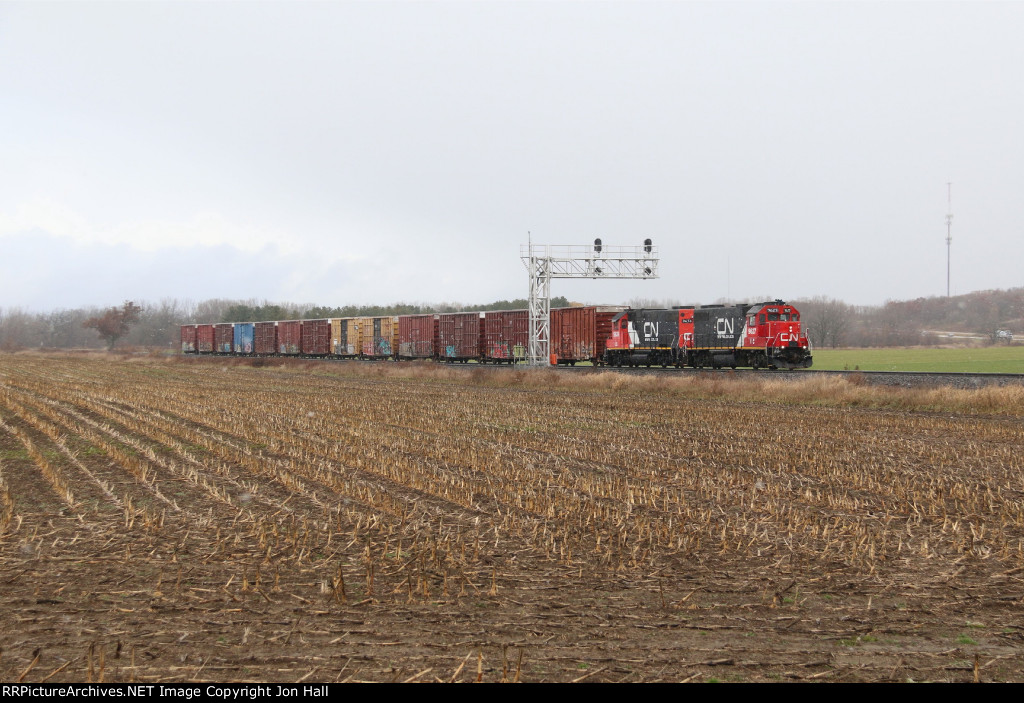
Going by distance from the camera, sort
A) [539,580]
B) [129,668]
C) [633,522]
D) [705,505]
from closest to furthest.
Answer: [129,668]
[539,580]
[633,522]
[705,505]

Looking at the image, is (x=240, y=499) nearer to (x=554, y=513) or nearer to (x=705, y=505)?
(x=554, y=513)

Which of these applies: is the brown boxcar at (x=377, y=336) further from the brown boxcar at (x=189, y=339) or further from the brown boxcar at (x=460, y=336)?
the brown boxcar at (x=189, y=339)

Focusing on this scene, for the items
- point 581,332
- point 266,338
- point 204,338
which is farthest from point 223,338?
point 581,332

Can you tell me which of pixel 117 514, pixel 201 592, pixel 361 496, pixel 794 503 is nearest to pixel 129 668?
pixel 201 592

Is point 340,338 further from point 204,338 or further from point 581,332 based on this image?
point 204,338

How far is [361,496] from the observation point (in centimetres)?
972

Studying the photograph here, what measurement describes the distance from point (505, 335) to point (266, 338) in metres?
31.0

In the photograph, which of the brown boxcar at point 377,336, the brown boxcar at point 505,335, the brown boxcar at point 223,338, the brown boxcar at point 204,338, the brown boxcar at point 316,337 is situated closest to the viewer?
the brown boxcar at point 505,335

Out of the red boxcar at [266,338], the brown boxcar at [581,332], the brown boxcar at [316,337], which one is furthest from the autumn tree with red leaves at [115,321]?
the brown boxcar at [581,332]

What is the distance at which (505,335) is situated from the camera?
4503cm

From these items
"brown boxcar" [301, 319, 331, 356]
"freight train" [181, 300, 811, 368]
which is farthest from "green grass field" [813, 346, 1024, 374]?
"brown boxcar" [301, 319, 331, 356]

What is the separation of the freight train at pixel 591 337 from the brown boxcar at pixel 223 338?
406 inches

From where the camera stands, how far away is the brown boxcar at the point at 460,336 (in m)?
47.6

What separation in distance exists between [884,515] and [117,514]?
Result: 337 inches
